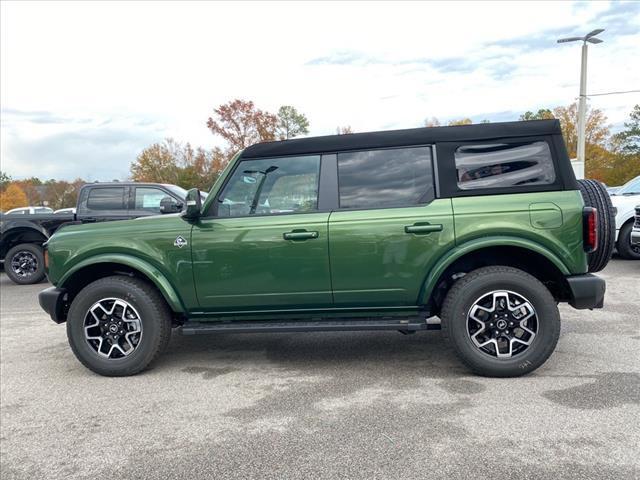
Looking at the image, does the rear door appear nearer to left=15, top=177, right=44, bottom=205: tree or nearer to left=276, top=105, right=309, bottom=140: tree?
left=276, top=105, right=309, bottom=140: tree

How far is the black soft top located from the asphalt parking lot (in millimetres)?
1850

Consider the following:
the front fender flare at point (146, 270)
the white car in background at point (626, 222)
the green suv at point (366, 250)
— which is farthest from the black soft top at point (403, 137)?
the white car in background at point (626, 222)

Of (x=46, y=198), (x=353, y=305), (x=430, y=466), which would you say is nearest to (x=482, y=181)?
(x=353, y=305)

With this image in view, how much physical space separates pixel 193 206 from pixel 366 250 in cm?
145

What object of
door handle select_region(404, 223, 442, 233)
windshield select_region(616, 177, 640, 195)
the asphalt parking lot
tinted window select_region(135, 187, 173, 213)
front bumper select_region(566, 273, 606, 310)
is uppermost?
tinted window select_region(135, 187, 173, 213)

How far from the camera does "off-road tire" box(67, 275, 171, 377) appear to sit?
407 cm

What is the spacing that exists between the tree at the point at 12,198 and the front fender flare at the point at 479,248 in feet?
250

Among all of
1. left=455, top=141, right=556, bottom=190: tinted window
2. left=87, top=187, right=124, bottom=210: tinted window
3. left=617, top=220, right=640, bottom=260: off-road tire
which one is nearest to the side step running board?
left=455, top=141, right=556, bottom=190: tinted window

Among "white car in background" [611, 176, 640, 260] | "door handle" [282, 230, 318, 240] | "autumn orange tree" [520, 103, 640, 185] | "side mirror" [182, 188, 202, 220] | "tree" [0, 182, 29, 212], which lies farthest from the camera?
"tree" [0, 182, 29, 212]

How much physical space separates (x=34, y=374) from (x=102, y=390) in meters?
0.99

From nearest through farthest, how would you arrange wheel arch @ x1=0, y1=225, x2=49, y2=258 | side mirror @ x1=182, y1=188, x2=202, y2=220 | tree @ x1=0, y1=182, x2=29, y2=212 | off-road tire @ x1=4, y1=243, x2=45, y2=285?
side mirror @ x1=182, y1=188, x2=202, y2=220 < wheel arch @ x1=0, y1=225, x2=49, y2=258 < off-road tire @ x1=4, y1=243, x2=45, y2=285 < tree @ x1=0, y1=182, x2=29, y2=212

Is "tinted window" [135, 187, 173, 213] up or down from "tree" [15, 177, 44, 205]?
down

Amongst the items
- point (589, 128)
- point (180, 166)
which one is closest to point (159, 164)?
point (180, 166)

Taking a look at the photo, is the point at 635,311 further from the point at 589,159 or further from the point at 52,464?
the point at 589,159
